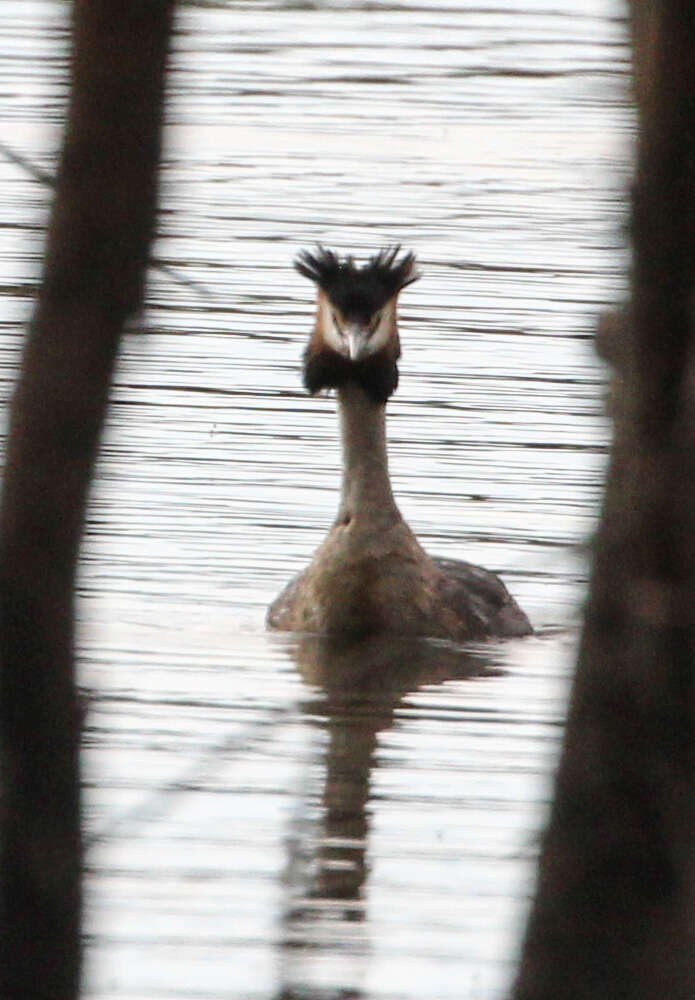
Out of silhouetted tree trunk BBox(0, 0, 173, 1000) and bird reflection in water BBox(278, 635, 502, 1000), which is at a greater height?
silhouetted tree trunk BBox(0, 0, 173, 1000)

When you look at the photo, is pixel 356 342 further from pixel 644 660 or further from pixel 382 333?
pixel 644 660

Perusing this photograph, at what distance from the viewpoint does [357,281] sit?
11.1m

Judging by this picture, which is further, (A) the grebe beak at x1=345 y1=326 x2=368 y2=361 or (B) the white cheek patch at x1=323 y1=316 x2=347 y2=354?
(B) the white cheek patch at x1=323 y1=316 x2=347 y2=354

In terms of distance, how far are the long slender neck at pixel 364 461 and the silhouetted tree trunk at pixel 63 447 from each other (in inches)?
315

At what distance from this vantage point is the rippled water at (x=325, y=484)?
6.18 m

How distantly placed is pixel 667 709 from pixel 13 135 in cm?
1643

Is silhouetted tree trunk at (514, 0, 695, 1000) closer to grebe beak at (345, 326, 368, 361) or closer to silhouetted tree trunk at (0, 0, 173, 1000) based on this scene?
silhouetted tree trunk at (0, 0, 173, 1000)

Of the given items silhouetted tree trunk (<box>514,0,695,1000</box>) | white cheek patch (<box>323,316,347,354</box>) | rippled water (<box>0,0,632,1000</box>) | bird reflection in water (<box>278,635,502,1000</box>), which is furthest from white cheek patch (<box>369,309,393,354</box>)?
silhouetted tree trunk (<box>514,0,695,1000</box>)

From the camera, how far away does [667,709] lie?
3.27 m

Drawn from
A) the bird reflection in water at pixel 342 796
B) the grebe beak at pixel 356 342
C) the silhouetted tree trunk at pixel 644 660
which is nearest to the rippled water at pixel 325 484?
the bird reflection in water at pixel 342 796

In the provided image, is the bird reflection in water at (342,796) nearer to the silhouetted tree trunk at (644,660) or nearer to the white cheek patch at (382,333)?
the silhouetted tree trunk at (644,660)

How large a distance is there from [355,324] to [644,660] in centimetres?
787

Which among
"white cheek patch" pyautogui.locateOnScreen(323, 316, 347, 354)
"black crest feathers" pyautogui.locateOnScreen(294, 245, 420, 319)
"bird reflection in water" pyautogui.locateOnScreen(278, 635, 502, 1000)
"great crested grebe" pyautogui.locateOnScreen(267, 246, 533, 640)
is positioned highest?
"black crest feathers" pyautogui.locateOnScreen(294, 245, 420, 319)

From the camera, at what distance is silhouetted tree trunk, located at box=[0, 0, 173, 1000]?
10.2 ft
